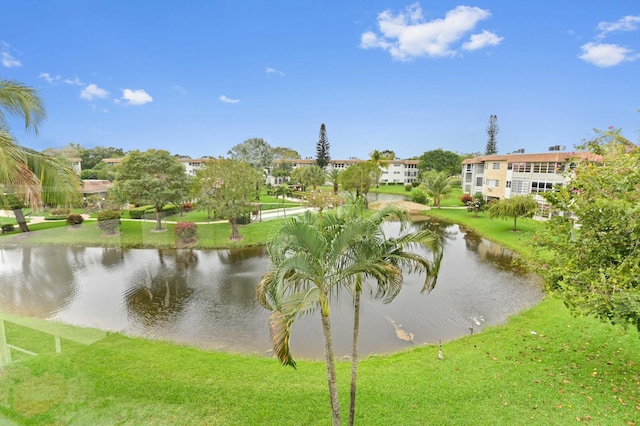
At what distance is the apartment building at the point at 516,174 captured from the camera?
30.0 m

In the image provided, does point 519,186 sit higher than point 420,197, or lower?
higher

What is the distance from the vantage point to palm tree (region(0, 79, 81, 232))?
6.77 m

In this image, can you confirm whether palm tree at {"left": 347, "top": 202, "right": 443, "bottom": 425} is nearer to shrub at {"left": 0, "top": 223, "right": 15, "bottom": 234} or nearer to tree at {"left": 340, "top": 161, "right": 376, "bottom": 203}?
shrub at {"left": 0, "top": 223, "right": 15, "bottom": 234}

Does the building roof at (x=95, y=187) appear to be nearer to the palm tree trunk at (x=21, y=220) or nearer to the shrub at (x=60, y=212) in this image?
the shrub at (x=60, y=212)

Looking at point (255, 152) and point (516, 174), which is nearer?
point (516, 174)

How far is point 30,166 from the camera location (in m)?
7.23

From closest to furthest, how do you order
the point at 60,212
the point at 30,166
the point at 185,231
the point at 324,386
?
the point at 30,166
the point at 324,386
the point at 60,212
the point at 185,231

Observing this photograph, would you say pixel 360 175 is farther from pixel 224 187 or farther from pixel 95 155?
pixel 95 155

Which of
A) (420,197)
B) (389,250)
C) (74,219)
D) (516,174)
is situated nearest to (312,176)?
(420,197)

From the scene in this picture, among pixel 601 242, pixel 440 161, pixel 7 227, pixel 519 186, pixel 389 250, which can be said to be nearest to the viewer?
pixel 389 250

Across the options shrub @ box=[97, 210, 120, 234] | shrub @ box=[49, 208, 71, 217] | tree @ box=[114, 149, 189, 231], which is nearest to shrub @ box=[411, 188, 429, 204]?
tree @ box=[114, 149, 189, 231]

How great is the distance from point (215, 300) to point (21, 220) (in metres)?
8.85

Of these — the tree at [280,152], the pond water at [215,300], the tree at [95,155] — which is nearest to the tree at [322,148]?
the tree at [280,152]

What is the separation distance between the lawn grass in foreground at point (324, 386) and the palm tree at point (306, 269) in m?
3.03
